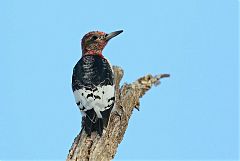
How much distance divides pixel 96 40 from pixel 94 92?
1.74 m

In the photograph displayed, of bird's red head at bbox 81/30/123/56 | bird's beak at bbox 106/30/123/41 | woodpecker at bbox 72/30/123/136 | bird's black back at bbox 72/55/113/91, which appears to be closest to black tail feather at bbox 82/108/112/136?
woodpecker at bbox 72/30/123/136

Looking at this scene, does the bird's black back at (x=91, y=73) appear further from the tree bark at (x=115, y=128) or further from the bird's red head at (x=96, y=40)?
the bird's red head at (x=96, y=40)

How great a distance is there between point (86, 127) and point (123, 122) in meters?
0.51

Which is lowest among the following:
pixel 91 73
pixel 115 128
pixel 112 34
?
pixel 115 128

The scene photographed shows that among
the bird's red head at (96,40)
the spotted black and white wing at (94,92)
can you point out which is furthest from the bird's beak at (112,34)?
the spotted black and white wing at (94,92)

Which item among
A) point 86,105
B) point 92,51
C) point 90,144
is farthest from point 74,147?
point 92,51

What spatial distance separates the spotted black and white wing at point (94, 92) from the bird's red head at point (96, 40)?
860 mm

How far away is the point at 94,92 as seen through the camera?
6758 mm

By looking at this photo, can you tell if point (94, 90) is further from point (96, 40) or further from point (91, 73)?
point (96, 40)

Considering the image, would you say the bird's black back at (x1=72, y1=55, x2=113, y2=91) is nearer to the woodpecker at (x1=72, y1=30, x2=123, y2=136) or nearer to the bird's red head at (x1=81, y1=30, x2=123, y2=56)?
the woodpecker at (x1=72, y1=30, x2=123, y2=136)

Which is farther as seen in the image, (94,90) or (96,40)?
(96,40)

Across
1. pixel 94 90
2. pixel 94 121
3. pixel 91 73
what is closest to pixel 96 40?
pixel 91 73

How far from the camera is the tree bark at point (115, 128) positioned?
6.02 metres

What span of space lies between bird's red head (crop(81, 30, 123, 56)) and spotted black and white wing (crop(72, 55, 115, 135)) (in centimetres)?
86
